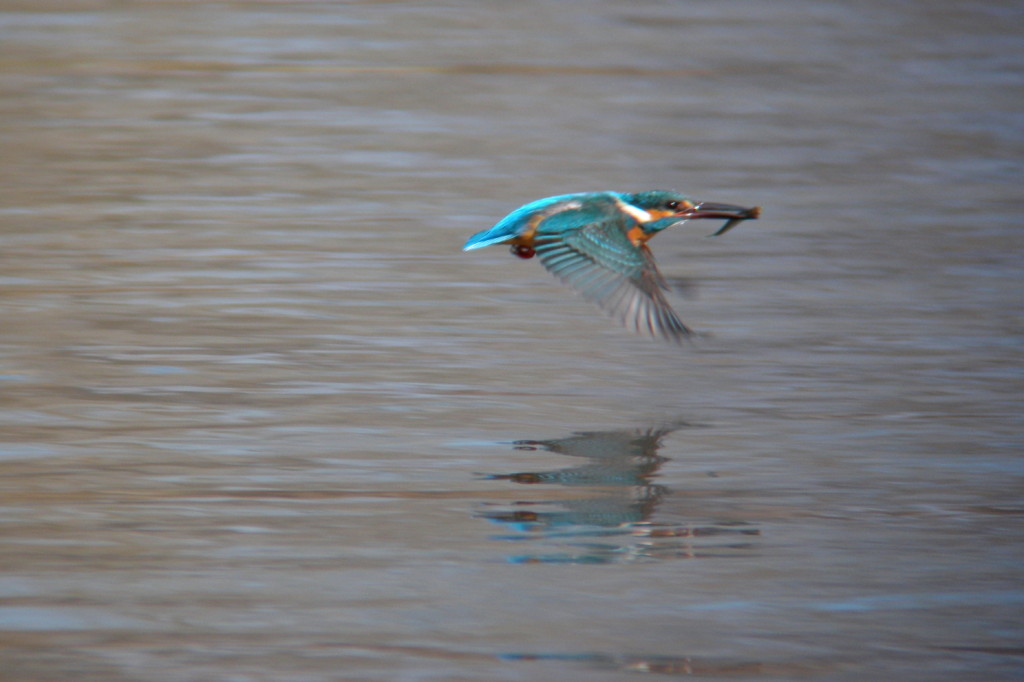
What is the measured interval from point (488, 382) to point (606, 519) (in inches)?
46.0

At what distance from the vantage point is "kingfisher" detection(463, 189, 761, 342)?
14.2 feet

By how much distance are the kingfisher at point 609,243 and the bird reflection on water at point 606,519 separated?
1.31 feet

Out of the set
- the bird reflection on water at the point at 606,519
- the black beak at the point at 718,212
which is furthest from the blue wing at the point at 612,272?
the bird reflection on water at the point at 606,519

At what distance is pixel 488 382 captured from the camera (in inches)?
187

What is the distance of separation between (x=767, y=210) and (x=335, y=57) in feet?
13.4

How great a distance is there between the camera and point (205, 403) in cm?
452

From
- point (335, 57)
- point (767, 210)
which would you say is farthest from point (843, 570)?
point (335, 57)

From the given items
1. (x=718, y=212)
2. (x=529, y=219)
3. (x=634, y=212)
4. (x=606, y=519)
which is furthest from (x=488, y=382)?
(x=606, y=519)

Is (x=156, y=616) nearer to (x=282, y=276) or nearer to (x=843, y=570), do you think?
(x=843, y=570)

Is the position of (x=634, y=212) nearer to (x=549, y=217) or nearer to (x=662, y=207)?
(x=662, y=207)

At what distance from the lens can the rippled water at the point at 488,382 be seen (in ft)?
10.4

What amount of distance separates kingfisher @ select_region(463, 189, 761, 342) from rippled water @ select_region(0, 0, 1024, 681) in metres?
0.35

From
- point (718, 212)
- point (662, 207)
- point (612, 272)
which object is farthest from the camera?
point (718, 212)

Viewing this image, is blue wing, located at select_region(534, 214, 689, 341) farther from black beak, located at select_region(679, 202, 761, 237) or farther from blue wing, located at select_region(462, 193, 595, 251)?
black beak, located at select_region(679, 202, 761, 237)
